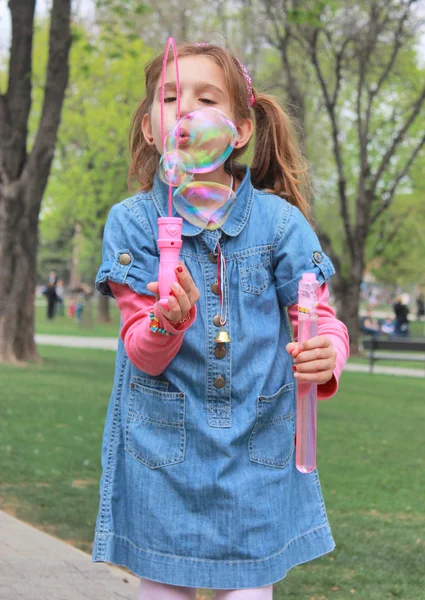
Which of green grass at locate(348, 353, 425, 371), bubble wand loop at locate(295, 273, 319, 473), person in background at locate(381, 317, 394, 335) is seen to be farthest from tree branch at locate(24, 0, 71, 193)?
person in background at locate(381, 317, 394, 335)

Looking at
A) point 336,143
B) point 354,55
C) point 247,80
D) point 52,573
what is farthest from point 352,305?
point 247,80

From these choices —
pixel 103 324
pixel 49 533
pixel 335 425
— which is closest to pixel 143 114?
pixel 49 533

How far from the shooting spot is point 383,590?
4312 mm

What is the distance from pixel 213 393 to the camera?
230cm

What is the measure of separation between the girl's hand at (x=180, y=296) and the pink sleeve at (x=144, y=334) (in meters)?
0.04

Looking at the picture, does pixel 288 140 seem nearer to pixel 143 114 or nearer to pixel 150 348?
pixel 143 114

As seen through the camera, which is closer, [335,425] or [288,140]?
[288,140]

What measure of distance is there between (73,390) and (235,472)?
9.16 m

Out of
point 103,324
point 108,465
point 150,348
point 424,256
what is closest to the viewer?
point 150,348

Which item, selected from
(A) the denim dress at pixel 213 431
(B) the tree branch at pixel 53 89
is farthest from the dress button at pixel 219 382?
(B) the tree branch at pixel 53 89

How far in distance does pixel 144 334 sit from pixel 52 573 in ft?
7.56

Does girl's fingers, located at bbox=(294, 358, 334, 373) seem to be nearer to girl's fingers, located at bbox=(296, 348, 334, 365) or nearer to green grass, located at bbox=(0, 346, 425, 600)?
girl's fingers, located at bbox=(296, 348, 334, 365)

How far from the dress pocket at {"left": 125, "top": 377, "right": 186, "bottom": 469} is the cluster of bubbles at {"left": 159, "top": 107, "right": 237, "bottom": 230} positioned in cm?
46

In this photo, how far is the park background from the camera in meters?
5.31
